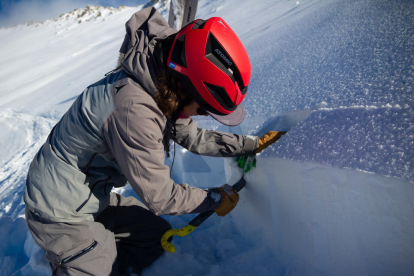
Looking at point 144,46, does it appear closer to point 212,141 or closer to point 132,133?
point 132,133

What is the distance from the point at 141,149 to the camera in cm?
89

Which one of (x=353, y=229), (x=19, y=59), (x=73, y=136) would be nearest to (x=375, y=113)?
(x=353, y=229)

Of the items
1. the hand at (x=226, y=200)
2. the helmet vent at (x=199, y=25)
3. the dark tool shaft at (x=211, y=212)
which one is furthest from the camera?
the dark tool shaft at (x=211, y=212)

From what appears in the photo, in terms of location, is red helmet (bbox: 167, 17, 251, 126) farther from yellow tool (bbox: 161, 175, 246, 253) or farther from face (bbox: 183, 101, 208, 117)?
yellow tool (bbox: 161, 175, 246, 253)

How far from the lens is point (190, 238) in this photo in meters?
1.57

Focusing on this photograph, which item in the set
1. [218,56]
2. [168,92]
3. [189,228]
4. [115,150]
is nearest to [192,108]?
[168,92]

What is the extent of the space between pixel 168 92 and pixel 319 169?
0.71 meters

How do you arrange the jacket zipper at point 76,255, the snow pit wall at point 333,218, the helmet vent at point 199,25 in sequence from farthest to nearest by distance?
the jacket zipper at point 76,255 < the helmet vent at point 199,25 < the snow pit wall at point 333,218

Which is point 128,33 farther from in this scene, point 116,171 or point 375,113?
point 375,113

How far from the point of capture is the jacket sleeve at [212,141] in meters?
1.35

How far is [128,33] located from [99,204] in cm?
84

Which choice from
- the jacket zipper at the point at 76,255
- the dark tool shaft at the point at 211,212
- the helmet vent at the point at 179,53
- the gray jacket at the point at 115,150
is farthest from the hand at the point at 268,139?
the jacket zipper at the point at 76,255

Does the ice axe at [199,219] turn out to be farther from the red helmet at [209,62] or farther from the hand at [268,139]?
the red helmet at [209,62]

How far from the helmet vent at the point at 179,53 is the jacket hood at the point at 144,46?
3.3 inches
